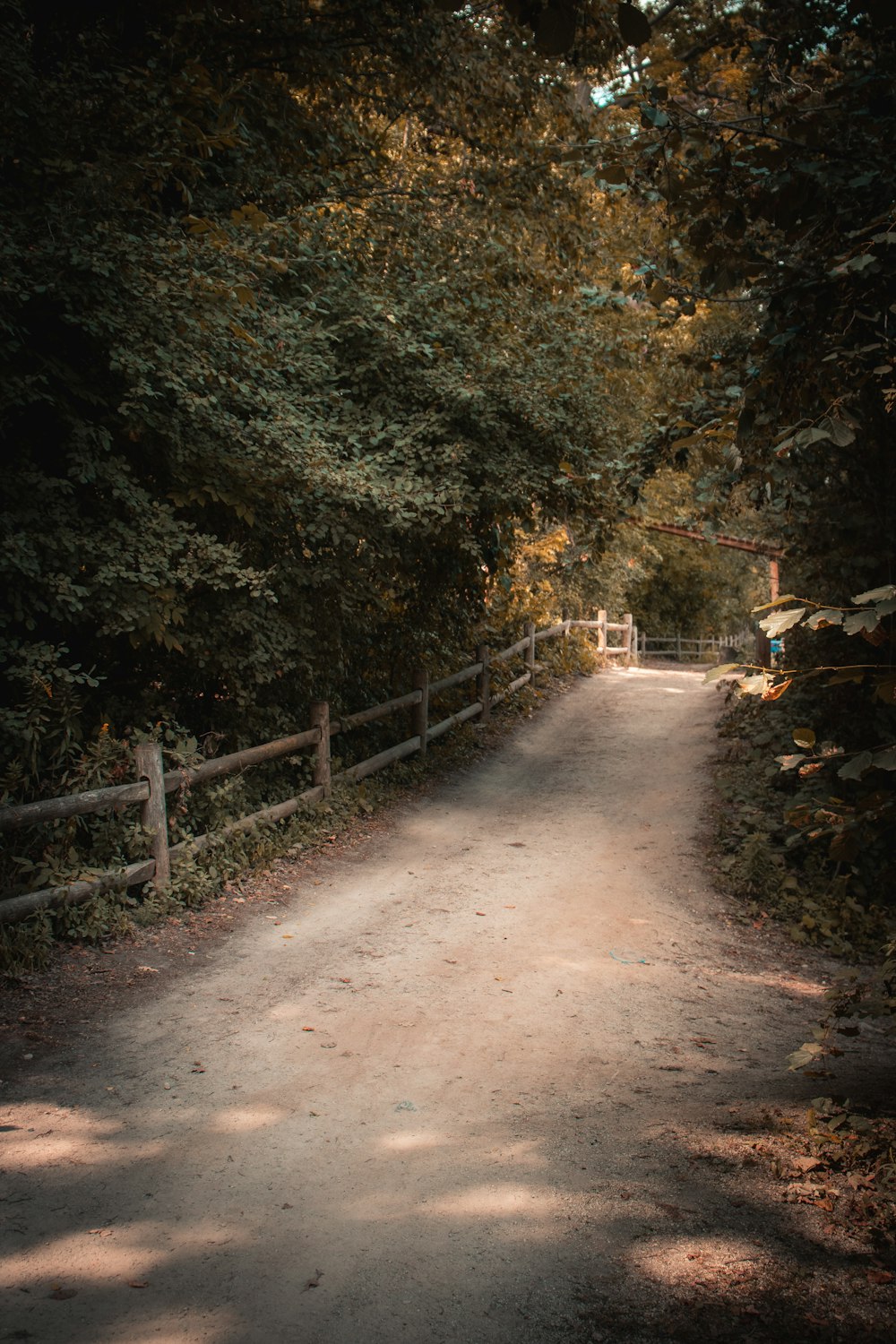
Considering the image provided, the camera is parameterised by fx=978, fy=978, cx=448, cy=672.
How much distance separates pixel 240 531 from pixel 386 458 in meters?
1.55

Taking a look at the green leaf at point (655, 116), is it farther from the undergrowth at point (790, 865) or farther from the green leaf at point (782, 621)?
the undergrowth at point (790, 865)

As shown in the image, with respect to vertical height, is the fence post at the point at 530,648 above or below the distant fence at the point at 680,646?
above

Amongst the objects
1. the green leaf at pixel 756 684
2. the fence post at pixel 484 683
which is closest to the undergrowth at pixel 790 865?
the green leaf at pixel 756 684

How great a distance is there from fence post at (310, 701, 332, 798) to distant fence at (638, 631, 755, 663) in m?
27.6

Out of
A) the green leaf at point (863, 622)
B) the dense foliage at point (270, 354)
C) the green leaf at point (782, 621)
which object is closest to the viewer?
the green leaf at point (863, 622)

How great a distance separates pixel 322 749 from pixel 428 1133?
5.18 meters

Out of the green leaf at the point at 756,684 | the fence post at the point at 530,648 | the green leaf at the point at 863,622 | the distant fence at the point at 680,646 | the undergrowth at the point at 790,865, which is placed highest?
the green leaf at the point at 863,622

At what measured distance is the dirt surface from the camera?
9.06 feet

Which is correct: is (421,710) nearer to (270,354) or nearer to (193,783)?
(193,783)

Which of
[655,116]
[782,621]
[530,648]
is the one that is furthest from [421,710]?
[782,621]

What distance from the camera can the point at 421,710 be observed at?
11.4m

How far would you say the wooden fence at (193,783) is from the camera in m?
5.59

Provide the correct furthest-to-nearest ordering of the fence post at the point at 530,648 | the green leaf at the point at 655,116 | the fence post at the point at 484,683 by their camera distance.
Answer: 1. the fence post at the point at 530,648
2. the fence post at the point at 484,683
3. the green leaf at the point at 655,116

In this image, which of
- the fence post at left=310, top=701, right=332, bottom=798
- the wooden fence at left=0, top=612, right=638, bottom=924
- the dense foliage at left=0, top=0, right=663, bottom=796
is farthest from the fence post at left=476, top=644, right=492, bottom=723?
the fence post at left=310, top=701, right=332, bottom=798
